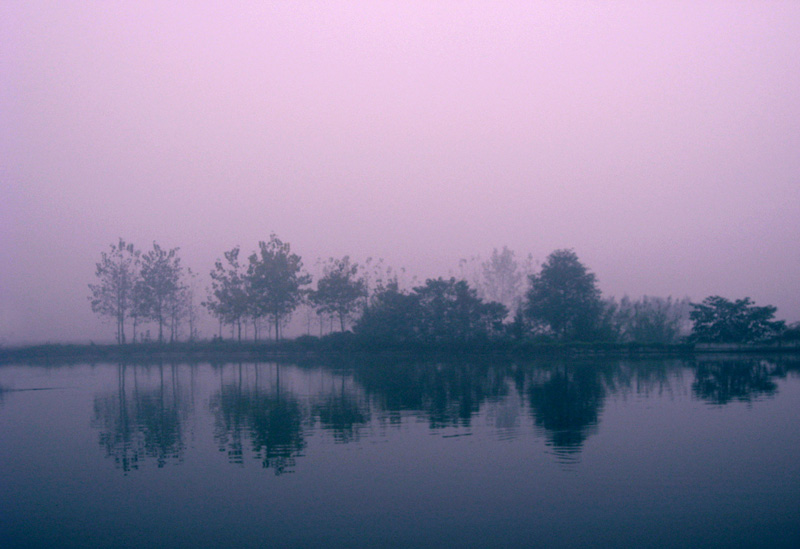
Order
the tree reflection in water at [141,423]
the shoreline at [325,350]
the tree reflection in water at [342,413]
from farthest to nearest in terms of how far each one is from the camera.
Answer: the shoreline at [325,350], the tree reflection in water at [342,413], the tree reflection in water at [141,423]

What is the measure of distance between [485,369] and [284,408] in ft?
67.4

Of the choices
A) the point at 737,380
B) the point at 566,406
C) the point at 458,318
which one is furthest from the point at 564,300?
the point at 566,406

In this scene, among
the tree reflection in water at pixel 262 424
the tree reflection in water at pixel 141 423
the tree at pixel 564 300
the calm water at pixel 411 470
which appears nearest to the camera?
the calm water at pixel 411 470

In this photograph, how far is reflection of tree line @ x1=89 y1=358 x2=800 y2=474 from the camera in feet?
51.4

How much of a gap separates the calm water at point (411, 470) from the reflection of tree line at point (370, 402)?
14 cm

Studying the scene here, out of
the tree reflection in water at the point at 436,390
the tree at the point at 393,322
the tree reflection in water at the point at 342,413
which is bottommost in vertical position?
the tree reflection in water at the point at 436,390

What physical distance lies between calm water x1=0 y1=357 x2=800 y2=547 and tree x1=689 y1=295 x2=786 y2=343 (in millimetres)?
31316

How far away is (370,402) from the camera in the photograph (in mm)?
22891

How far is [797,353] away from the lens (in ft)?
159

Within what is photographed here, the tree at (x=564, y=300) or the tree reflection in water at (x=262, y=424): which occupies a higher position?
the tree at (x=564, y=300)

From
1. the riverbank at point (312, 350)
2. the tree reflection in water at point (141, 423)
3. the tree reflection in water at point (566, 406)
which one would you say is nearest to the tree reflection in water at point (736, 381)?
the tree reflection in water at point (566, 406)

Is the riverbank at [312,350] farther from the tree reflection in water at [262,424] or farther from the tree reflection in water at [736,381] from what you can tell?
the tree reflection in water at [262,424]

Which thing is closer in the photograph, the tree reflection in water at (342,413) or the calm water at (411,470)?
the calm water at (411,470)

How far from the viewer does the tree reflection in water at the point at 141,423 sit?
582 inches
